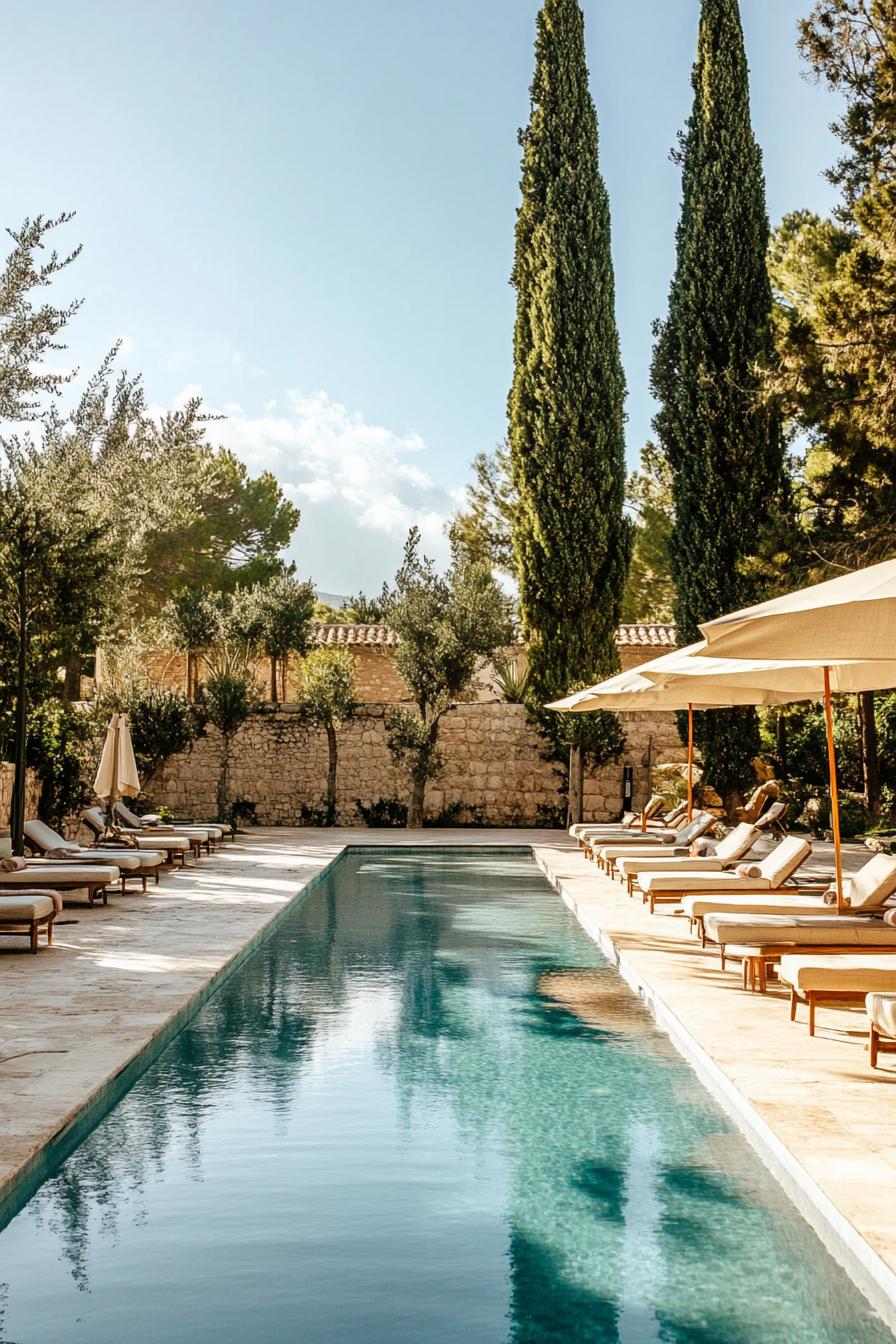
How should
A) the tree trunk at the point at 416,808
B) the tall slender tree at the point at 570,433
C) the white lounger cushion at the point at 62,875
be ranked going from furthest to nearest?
the tree trunk at the point at 416,808 → the tall slender tree at the point at 570,433 → the white lounger cushion at the point at 62,875

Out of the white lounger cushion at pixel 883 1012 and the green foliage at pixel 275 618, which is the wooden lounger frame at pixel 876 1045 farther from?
the green foliage at pixel 275 618

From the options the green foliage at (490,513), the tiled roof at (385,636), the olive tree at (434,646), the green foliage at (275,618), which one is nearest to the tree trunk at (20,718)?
the olive tree at (434,646)

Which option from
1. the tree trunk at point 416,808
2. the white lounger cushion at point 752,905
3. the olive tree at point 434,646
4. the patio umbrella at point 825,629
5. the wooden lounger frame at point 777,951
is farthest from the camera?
the tree trunk at point 416,808

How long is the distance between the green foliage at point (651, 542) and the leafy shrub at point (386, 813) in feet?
33.1

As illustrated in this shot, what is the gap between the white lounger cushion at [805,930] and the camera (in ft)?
23.7

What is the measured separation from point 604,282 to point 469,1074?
2047 cm

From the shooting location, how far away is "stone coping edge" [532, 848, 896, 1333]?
3529 millimetres

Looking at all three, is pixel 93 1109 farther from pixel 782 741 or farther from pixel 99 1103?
pixel 782 741

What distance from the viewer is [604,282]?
24.5 m

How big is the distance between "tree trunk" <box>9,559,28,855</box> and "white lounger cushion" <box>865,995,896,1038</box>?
9.44m

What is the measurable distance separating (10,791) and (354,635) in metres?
17.6

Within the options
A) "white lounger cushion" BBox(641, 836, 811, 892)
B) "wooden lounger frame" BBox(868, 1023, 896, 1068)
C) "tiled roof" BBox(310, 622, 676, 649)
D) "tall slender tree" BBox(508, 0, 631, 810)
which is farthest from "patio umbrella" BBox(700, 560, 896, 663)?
"tiled roof" BBox(310, 622, 676, 649)

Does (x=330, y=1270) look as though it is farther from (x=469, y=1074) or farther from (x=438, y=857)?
(x=438, y=857)

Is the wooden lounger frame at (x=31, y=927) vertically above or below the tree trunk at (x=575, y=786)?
below
